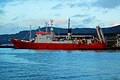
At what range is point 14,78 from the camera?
40.2 meters

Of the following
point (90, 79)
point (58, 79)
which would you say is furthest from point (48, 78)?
point (90, 79)

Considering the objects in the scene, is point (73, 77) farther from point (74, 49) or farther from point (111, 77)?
point (74, 49)

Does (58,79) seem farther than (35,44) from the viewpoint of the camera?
No

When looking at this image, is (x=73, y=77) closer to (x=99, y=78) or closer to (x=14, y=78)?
(x=99, y=78)

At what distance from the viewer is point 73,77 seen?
1625 inches

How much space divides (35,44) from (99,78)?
340ft

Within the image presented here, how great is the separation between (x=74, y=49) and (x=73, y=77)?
10468 centimetres

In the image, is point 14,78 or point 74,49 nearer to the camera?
point 14,78

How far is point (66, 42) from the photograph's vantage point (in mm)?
143875

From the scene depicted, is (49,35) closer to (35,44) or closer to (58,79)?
(35,44)

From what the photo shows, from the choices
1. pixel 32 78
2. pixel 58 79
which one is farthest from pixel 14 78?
pixel 58 79

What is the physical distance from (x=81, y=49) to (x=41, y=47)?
16293 millimetres

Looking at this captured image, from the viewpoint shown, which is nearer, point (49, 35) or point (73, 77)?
point (73, 77)

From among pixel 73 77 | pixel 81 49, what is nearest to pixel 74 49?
pixel 81 49
